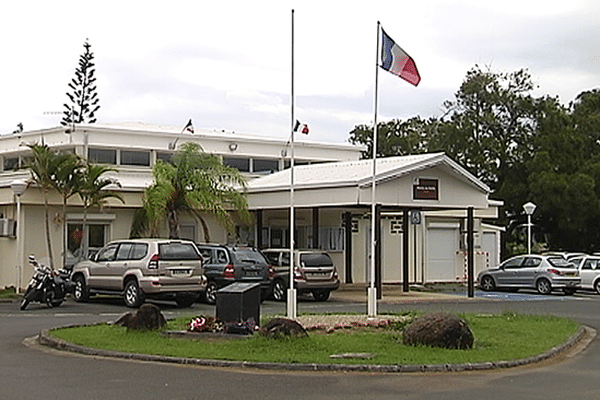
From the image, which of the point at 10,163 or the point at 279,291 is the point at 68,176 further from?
the point at 10,163

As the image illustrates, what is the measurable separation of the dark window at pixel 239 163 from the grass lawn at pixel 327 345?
24581 mm

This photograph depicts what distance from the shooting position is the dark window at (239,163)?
4356 cm

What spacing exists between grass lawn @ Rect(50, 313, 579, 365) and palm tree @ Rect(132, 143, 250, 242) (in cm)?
1352

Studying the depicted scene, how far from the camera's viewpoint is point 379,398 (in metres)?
11.7

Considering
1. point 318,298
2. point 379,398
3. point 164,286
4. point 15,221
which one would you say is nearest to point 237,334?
point 379,398

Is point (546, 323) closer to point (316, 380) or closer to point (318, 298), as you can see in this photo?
point (316, 380)

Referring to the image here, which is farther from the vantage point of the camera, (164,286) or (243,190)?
(243,190)

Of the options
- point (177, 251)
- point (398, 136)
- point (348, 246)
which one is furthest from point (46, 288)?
point (398, 136)

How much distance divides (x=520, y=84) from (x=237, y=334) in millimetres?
49070

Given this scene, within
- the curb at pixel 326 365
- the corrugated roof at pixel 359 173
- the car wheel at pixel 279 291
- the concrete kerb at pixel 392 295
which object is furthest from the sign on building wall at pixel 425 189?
the curb at pixel 326 365

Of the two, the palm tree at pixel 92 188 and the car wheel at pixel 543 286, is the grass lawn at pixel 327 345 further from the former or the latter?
→ the car wheel at pixel 543 286

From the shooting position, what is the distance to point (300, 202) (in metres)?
32.5

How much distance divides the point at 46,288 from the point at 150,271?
2.68 metres

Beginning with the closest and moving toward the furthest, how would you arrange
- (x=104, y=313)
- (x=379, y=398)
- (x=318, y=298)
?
(x=379, y=398) → (x=104, y=313) → (x=318, y=298)
